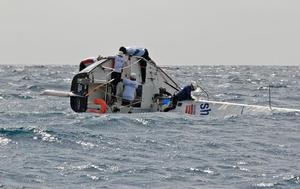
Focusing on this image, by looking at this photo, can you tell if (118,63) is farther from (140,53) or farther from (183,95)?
(183,95)

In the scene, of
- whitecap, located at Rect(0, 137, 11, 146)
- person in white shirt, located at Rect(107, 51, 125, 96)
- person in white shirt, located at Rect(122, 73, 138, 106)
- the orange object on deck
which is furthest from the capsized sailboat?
whitecap, located at Rect(0, 137, 11, 146)

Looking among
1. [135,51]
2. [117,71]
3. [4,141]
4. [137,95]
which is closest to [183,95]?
[137,95]

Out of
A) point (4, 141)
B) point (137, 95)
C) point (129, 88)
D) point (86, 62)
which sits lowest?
point (4, 141)

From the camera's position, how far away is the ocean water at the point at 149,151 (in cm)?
1112

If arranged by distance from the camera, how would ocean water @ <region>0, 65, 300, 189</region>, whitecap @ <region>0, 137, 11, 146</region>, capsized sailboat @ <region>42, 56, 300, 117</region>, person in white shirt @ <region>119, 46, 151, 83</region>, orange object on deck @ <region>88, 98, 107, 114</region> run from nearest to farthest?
ocean water @ <region>0, 65, 300, 189</region> < whitecap @ <region>0, 137, 11, 146</region> < capsized sailboat @ <region>42, 56, 300, 117</region> < orange object on deck @ <region>88, 98, 107, 114</region> < person in white shirt @ <region>119, 46, 151, 83</region>

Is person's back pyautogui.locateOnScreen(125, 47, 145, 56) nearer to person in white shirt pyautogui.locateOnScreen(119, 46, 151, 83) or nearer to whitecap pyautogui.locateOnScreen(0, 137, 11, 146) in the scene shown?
person in white shirt pyautogui.locateOnScreen(119, 46, 151, 83)

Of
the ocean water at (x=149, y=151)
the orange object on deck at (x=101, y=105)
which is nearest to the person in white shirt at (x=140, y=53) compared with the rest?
the ocean water at (x=149, y=151)

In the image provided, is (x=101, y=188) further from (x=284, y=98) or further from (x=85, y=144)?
(x=284, y=98)

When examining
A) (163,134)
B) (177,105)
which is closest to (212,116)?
(177,105)

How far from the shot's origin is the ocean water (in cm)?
1112

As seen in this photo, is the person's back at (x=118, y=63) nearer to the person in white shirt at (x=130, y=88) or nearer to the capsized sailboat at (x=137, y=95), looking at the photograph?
the capsized sailboat at (x=137, y=95)

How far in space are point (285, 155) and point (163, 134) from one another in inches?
150

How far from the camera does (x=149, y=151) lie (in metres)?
13.8

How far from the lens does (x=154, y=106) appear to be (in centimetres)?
1998
